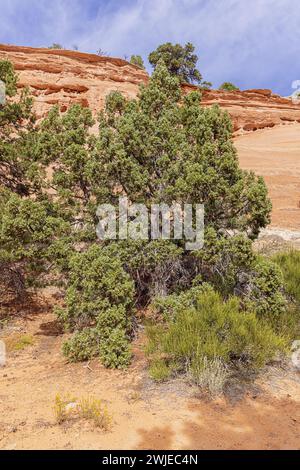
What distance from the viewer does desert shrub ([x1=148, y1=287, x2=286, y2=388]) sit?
17.4ft

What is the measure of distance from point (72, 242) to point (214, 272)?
8.87 ft

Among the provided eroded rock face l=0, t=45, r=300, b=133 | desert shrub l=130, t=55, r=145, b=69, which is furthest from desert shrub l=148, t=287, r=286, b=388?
desert shrub l=130, t=55, r=145, b=69

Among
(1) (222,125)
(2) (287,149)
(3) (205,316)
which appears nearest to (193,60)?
(2) (287,149)

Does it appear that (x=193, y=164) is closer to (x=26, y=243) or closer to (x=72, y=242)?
(x=72, y=242)

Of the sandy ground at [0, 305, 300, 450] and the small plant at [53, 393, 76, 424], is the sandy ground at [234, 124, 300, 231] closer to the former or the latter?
the sandy ground at [0, 305, 300, 450]

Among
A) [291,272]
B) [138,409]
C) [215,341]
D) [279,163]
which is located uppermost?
[279,163]

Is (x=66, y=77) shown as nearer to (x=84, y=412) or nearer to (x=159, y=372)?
(x=159, y=372)

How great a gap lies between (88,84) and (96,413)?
2313 cm

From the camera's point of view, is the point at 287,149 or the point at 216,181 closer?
the point at 216,181

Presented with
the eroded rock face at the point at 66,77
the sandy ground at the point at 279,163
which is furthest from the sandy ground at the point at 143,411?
the eroded rock face at the point at 66,77

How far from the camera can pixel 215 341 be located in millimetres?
5301

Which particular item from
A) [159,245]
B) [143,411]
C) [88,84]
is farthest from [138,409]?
[88,84]

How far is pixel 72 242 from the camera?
7.78 m

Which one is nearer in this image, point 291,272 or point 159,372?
point 159,372
